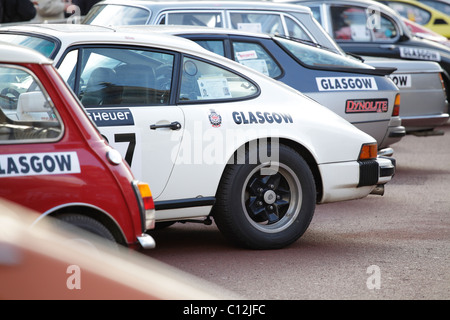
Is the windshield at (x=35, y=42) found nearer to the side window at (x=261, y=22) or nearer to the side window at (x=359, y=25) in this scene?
the side window at (x=261, y=22)

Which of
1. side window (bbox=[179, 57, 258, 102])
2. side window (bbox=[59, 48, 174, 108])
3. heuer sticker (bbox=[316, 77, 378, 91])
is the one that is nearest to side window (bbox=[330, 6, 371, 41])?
heuer sticker (bbox=[316, 77, 378, 91])

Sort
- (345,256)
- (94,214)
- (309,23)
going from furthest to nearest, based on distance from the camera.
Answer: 1. (309,23)
2. (345,256)
3. (94,214)

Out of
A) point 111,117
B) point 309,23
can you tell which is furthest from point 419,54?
point 111,117

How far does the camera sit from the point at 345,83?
862 cm

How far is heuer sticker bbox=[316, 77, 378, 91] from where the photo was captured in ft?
27.8

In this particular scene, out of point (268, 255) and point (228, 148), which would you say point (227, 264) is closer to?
point (268, 255)

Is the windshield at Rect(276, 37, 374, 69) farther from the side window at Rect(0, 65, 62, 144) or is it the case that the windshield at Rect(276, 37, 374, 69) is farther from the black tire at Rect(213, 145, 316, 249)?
the side window at Rect(0, 65, 62, 144)

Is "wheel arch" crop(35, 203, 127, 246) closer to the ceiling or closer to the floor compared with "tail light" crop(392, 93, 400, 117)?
closer to the floor

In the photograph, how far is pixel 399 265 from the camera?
615 cm

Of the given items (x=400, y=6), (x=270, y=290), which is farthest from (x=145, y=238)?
(x=400, y=6)

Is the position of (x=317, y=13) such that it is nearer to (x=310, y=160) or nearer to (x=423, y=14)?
(x=310, y=160)

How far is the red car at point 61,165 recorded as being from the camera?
14.3 ft

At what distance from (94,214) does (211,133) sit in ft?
5.44

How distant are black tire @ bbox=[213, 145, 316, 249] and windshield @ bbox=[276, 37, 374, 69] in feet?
7.10
